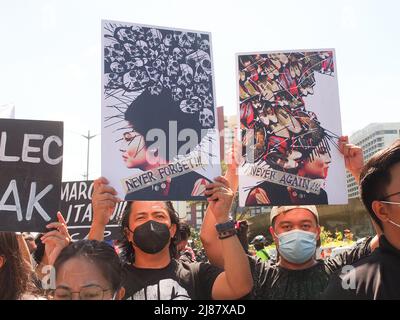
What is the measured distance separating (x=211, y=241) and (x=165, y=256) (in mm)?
307

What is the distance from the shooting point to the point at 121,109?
10.3 feet

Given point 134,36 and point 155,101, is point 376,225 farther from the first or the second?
point 134,36

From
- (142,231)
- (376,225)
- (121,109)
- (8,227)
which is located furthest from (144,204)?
(376,225)

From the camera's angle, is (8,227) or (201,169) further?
(201,169)

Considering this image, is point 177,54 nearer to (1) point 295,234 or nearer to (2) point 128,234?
(2) point 128,234

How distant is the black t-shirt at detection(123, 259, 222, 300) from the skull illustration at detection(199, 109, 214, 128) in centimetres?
92

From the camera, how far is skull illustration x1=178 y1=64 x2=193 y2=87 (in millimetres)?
3295

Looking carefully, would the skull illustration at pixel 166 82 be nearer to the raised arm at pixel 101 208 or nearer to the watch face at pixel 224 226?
the raised arm at pixel 101 208

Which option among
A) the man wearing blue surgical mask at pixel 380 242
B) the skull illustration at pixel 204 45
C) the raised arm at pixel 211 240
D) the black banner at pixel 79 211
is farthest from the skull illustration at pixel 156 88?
→ the black banner at pixel 79 211

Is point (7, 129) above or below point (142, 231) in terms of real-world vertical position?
above

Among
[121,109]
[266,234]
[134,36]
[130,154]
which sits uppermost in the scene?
[134,36]

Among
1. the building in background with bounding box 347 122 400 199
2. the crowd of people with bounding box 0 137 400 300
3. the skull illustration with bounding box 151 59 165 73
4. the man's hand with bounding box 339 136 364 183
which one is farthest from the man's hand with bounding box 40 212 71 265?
the building in background with bounding box 347 122 400 199

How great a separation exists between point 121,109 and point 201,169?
0.65 meters

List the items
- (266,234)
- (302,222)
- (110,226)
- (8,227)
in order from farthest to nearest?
(266,234)
(110,226)
(302,222)
(8,227)
